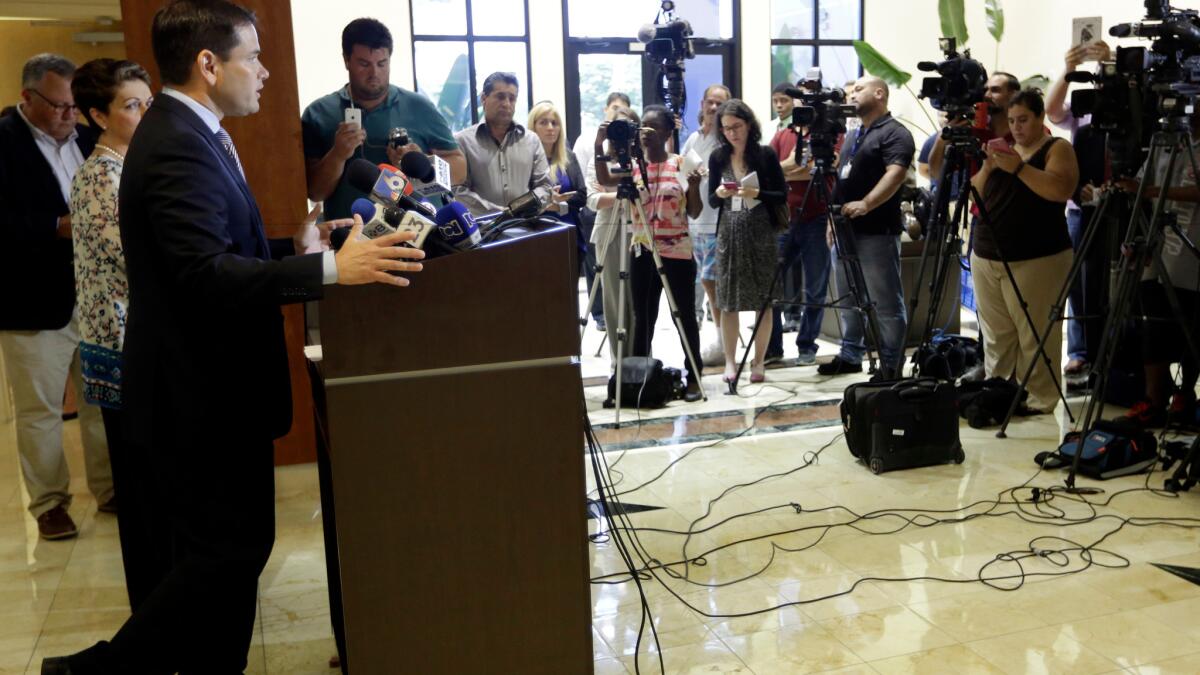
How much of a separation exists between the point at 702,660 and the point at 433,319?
1183 millimetres

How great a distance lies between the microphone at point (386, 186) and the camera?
190 cm

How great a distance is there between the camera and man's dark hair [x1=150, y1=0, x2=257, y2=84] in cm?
193

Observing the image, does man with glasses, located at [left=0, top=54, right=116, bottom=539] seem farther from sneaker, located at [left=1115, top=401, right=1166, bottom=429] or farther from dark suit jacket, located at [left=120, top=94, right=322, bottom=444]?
sneaker, located at [left=1115, top=401, right=1166, bottom=429]

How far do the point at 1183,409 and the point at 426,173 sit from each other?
12.1 feet

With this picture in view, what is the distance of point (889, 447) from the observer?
3984mm

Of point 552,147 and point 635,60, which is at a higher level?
point 635,60

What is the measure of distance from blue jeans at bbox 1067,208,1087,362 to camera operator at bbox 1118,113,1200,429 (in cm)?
69

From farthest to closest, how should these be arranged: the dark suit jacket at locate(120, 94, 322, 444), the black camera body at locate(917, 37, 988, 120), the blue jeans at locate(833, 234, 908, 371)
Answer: the blue jeans at locate(833, 234, 908, 371) < the black camera body at locate(917, 37, 988, 120) < the dark suit jacket at locate(120, 94, 322, 444)

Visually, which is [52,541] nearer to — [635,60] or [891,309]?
[891,309]

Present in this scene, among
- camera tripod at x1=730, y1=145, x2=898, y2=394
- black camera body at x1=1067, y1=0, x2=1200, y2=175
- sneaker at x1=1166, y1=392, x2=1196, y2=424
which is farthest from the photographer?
camera tripod at x1=730, y1=145, x2=898, y2=394

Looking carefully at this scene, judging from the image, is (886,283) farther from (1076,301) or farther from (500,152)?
(500,152)

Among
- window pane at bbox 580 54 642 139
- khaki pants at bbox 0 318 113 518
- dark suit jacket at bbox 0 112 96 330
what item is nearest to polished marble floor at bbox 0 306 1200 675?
khaki pants at bbox 0 318 113 518

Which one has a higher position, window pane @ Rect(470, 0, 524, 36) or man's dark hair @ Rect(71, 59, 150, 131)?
window pane @ Rect(470, 0, 524, 36)

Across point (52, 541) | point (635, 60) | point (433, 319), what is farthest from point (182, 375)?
point (635, 60)
